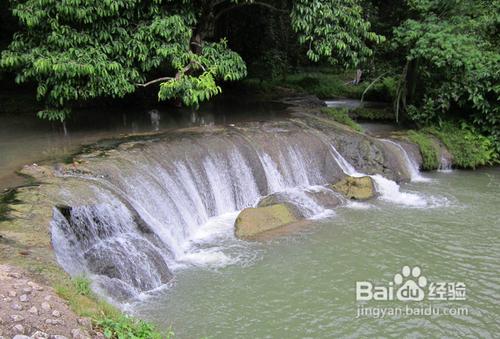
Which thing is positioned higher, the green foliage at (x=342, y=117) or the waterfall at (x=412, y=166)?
the green foliage at (x=342, y=117)

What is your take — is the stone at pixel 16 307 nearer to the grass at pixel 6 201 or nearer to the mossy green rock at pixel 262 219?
the grass at pixel 6 201

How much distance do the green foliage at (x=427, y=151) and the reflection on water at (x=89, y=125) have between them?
403 cm

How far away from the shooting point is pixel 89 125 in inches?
488

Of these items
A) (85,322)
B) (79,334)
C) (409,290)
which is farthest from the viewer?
(409,290)

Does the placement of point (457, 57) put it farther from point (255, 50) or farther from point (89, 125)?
point (89, 125)

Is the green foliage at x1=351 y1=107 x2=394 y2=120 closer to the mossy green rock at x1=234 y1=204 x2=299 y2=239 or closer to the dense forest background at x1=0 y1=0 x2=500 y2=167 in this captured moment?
the dense forest background at x1=0 y1=0 x2=500 y2=167

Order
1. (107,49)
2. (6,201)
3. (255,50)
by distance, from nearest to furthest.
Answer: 1. (6,201)
2. (107,49)
3. (255,50)

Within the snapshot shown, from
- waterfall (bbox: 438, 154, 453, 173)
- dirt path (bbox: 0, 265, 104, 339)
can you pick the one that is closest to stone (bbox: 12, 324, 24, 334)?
dirt path (bbox: 0, 265, 104, 339)

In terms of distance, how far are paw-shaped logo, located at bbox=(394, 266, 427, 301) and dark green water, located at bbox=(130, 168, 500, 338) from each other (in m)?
0.10

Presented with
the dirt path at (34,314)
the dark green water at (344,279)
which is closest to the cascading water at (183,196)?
the dark green water at (344,279)

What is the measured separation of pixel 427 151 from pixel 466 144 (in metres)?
1.27

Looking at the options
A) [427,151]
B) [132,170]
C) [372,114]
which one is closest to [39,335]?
[132,170]

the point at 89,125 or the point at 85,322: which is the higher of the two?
the point at 89,125

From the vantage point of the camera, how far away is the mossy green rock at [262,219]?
8838 mm
